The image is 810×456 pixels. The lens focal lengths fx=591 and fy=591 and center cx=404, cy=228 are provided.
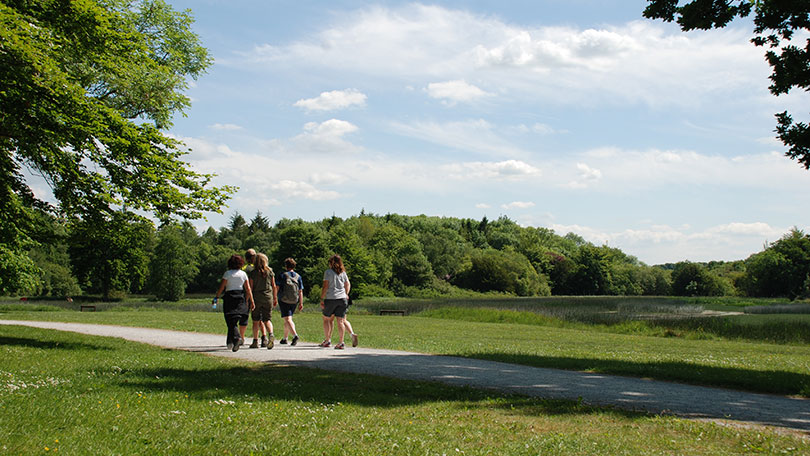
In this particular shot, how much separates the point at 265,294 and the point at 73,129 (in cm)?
554

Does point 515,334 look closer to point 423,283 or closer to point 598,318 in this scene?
point 598,318

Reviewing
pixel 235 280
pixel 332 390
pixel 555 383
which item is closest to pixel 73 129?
pixel 235 280

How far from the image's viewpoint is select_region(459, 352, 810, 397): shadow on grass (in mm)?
10430

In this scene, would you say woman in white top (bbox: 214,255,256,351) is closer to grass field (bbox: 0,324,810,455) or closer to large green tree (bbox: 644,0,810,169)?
grass field (bbox: 0,324,810,455)

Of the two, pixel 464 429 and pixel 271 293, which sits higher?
pixel 271 293

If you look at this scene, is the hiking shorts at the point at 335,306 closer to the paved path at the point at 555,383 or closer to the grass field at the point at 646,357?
the paved path at the point at 555,383

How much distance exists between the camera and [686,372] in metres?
11.7

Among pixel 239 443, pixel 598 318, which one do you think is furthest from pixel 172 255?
pixel 239 443

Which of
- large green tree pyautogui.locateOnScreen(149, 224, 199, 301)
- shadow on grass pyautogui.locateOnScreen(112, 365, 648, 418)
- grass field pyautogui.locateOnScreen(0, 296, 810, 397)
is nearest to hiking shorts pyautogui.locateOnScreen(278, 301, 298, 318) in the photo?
grass field pyautogui.locateOnScreen(0, 296, 810, 397)

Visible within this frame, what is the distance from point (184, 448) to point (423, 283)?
97951mm

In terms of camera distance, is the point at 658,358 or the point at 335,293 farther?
the point at 658,358

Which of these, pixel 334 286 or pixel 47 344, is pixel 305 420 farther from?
pixel 47 344

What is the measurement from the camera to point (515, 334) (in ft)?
75.9

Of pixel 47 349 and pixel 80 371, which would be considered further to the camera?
pixel 47 349
